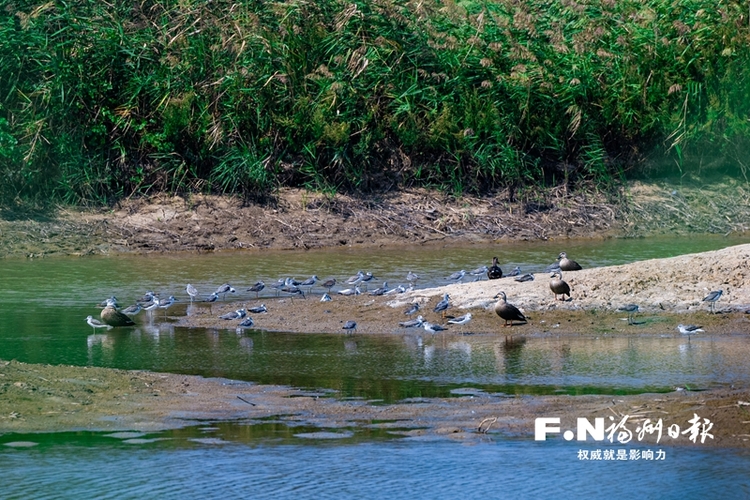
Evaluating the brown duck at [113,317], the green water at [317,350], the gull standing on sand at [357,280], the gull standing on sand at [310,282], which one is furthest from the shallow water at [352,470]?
the gull standing on sand at [357,280]

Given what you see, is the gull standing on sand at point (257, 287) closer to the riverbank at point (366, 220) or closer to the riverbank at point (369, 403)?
the riverbank at point (369, 403)

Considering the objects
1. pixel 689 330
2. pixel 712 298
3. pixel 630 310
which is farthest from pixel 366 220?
pixel 689 330

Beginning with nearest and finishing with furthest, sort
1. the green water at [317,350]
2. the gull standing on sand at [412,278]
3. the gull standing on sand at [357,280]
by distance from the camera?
the green water at [317,350], the gull standing on sand at [357,280], the gull standing on sand at [412,278]

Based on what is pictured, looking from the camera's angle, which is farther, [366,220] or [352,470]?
[366,220]

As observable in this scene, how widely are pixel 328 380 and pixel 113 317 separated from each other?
445cm

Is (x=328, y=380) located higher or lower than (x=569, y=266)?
lower

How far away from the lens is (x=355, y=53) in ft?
80.0

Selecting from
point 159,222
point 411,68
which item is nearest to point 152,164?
point 159,222

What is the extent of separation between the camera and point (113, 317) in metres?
15.5

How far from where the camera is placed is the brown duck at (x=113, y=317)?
15.5 metres

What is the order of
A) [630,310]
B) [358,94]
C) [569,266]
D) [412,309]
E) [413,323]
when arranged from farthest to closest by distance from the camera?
[358,94] < [569,266] < [412,309] < [413,323] < [630,310]

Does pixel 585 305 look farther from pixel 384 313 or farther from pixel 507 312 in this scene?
pixel 384 313

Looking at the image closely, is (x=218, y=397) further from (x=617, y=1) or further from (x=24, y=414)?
(x=617, y=1)

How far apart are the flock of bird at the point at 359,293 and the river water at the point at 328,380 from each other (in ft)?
0.91
